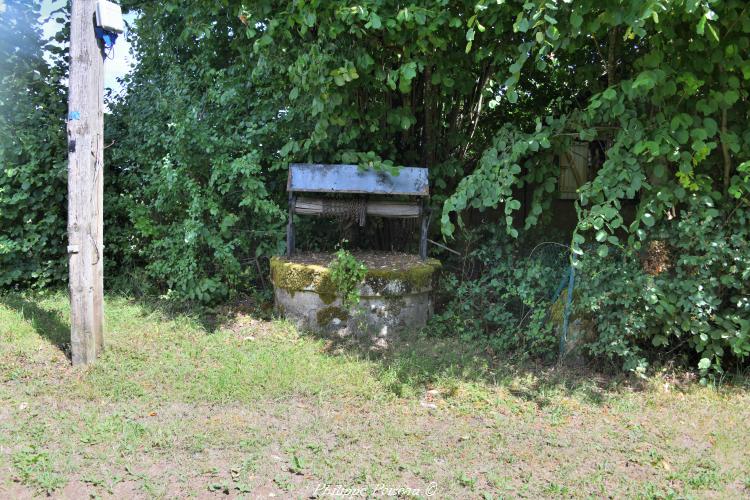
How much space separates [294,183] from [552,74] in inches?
114

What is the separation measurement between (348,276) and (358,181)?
102 cm

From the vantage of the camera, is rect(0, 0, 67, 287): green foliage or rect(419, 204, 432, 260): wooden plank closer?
rect(419, 204, 432, 260): wooden plank

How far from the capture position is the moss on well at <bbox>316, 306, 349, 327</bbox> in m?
5.39

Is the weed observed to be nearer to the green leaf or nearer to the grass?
the grass

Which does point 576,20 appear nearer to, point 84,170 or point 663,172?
point 663,172

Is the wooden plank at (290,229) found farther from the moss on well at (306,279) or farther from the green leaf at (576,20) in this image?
the green leaf at (576,20)

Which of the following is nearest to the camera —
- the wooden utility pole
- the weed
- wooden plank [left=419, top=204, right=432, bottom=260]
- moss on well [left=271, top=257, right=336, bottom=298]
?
the weed

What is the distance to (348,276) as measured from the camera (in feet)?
17.3

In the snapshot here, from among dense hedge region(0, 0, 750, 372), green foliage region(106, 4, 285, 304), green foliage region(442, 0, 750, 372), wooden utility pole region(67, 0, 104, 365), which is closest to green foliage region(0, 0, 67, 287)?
dense hedge region(0, 0, 750, 372)

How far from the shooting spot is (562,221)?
299 inches

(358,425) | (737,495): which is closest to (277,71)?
(358,425)

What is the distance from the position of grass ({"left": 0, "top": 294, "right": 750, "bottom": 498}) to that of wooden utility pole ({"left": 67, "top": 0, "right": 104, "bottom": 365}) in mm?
363

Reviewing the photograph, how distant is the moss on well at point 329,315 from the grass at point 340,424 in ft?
0.96

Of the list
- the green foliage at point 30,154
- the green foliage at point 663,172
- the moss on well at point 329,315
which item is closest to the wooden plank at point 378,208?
the moss on well at point 329,315
